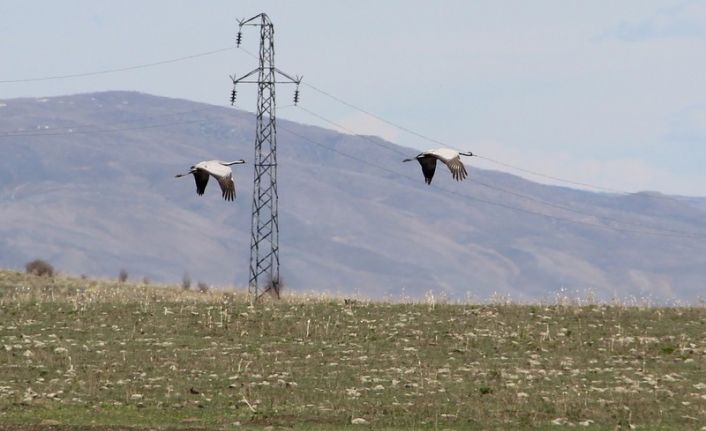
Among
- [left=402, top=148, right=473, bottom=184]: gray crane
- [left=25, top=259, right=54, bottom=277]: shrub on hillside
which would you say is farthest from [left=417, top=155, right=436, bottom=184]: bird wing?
[left=25, top=259, right=54, bottom=277]: shrub on hillside

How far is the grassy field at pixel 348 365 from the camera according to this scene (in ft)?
107

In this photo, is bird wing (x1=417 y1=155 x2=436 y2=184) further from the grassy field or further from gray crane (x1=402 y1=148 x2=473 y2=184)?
the grassy field

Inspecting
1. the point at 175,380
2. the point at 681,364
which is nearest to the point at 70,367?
the point at 175,380

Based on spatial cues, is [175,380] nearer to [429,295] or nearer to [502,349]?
[502,349]

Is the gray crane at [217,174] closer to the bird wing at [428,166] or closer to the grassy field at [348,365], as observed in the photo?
the bird wing at [428,166]

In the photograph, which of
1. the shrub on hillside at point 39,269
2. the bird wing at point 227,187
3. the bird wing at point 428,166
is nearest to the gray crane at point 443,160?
the bird wing at point 428,166

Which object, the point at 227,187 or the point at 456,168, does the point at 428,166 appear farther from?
the point at 227,187

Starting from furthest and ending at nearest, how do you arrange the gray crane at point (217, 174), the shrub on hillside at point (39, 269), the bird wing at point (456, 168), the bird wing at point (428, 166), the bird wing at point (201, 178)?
the shrub on hillside at point (39, 269) < the bird wing at point (201, 178) < the bird wing at point (428, 166) < the gray crane at point (217, 174) < the bird wing at point (456, 168)

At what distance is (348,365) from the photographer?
39.6m

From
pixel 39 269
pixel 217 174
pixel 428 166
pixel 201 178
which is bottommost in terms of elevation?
pixel 39 269

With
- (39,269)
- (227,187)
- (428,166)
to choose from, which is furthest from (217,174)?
(39,269)

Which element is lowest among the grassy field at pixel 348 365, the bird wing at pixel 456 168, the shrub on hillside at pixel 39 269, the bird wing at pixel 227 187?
the shrub on hillside at pixel 39 269

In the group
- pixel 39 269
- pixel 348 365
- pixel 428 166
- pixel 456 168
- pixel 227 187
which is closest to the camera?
pixel 456 168

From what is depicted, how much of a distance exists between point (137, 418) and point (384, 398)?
19.3ft
